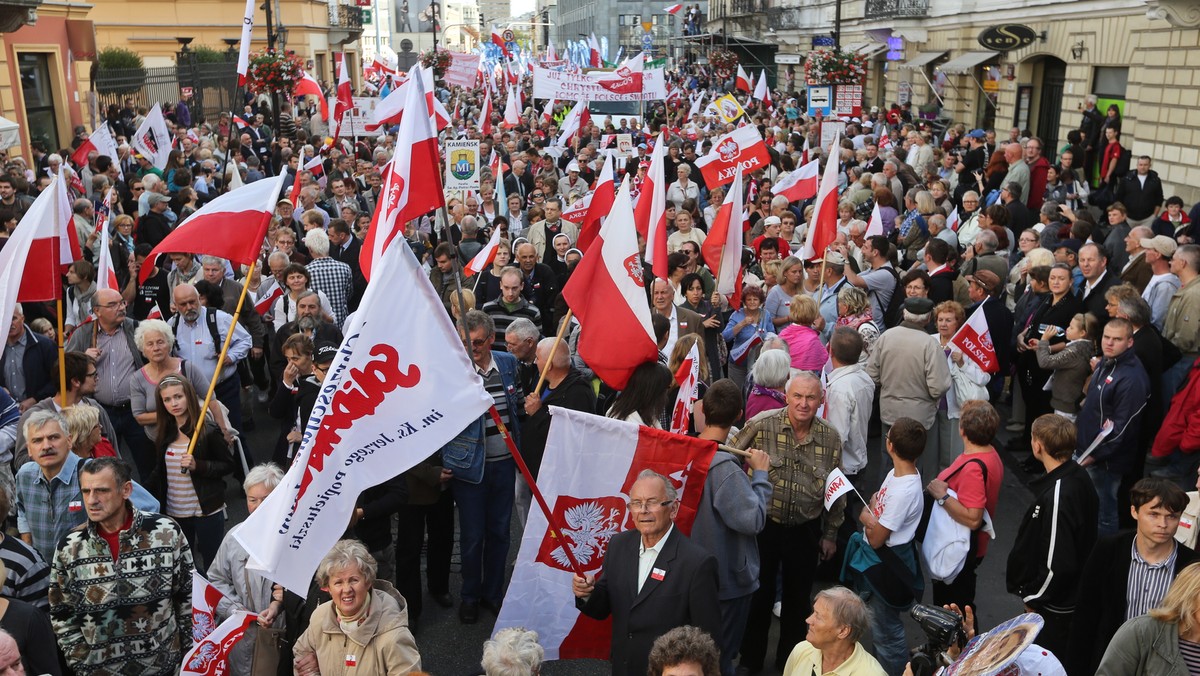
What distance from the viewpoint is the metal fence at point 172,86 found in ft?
84.3

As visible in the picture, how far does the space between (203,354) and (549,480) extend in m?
3.89

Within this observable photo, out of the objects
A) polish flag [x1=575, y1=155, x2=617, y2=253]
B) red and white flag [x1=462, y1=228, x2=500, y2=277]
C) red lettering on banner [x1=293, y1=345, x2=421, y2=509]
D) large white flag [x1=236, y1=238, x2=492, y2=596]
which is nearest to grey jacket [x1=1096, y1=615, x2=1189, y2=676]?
large white flag [x1=236, y1=238, x2=492, y2=596]

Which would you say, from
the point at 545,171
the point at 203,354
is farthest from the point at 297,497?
the point at 545,171

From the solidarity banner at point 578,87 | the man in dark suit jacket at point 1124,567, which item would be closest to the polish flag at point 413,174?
the man in dark suit jacket at point 1124,567

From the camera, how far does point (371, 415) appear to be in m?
4.09

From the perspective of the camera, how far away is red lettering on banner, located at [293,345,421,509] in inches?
155

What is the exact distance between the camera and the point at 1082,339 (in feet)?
25.2

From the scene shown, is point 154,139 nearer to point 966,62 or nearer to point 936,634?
point 936,634

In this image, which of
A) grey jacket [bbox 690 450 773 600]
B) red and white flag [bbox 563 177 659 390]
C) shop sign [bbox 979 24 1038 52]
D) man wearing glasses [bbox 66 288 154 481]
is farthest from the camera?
shop sign [bbox 979 24 1038 52]

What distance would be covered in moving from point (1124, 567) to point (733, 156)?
900 cm

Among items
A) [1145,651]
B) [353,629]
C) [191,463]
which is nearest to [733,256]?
[191,463]

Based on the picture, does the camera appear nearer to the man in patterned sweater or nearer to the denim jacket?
the denim jacket

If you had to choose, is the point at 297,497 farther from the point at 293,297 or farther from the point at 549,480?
the point at 293,297

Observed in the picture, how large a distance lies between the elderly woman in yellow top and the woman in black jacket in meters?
1.97
